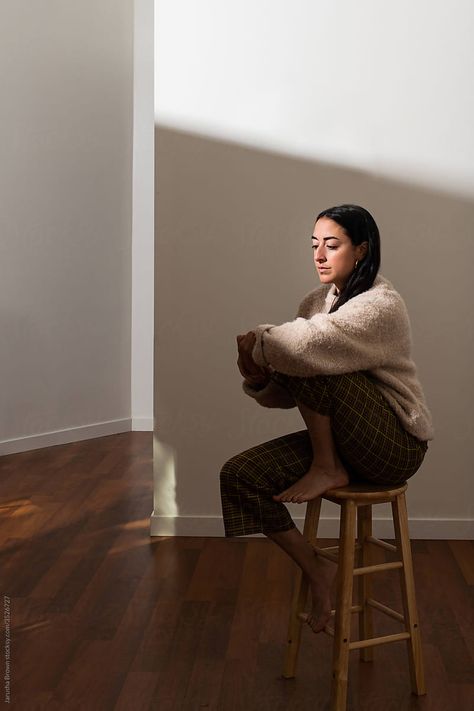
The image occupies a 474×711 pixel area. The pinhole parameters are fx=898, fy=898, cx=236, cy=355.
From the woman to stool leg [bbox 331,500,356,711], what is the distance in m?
0.09

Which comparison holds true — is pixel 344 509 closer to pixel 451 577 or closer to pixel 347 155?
pixel 451 577

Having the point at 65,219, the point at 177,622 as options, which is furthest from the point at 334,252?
the point at 65,219

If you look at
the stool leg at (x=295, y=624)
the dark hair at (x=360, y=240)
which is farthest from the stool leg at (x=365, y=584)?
the dark hair at (x=360, y=240)

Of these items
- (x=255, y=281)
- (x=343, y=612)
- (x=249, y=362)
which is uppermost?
(x=255, y=281)

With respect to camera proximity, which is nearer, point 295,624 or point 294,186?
point 295,624

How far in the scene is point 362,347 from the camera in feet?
6.40

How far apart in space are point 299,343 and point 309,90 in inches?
63.5

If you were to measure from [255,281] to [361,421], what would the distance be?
141cm

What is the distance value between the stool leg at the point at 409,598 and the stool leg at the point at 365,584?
19 centimetres

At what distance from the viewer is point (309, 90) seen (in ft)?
10.6

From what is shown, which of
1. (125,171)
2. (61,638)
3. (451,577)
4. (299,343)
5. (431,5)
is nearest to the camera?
(299,343)

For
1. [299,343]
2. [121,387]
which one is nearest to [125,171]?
[121,387]

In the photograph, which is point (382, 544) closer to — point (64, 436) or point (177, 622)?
point (177, 622)

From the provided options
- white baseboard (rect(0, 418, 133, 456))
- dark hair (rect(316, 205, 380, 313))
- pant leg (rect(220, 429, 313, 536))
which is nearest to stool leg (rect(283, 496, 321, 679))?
pant leg (rect(220, 429, 313, 536))
